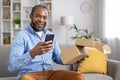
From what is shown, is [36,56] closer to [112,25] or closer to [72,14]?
[112,25]

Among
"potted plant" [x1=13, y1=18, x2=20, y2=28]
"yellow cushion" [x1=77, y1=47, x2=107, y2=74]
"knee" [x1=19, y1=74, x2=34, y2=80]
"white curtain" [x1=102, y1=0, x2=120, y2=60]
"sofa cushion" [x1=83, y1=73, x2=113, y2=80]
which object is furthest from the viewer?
"potted plant" [x1=13, y1=18, x2=20, y2=28]

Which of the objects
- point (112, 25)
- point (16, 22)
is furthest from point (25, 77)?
point (16, 22)

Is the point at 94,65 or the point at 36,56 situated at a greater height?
the point at 36,56

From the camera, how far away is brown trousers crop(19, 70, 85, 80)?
68.5 inches

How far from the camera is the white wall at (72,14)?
17.7ft

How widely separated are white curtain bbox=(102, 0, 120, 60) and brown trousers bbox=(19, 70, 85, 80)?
271 cm

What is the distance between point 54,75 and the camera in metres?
1.88

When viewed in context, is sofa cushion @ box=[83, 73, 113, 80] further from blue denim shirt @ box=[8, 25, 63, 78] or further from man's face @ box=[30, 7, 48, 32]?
man's face @ box=[30, 7, 48, 32]

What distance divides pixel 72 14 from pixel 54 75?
368cm

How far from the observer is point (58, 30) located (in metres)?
5.39

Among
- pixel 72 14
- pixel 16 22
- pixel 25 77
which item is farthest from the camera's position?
pixel 72 14

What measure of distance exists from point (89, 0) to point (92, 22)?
560 mm

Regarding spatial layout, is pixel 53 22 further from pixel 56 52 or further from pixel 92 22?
pixel 56 52

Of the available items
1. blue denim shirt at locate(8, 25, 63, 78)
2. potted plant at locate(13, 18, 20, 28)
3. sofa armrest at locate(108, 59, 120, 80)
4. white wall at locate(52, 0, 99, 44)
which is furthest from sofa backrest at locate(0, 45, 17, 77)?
white wall at locate(52, 0, 99, 44)
